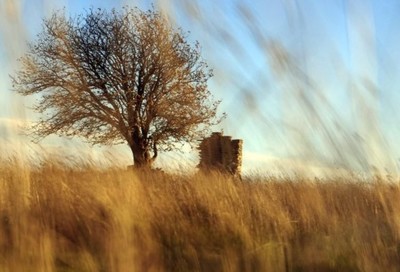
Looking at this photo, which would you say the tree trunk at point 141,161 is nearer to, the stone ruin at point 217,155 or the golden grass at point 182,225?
the stone ruin at point 217,155

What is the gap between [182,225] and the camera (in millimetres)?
3830

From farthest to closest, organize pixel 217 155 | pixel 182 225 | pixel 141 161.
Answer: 1. pixel 141 161
2. pixel 217 155
3. pixel 182 225

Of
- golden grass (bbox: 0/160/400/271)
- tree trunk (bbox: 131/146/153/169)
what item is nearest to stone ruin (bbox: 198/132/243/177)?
tree trunk (bbox: 131/146/153/169)

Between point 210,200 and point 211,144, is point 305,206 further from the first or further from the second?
point 211,144

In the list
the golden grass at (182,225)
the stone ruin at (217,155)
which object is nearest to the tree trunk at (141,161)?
the stone ruin at (217,155)

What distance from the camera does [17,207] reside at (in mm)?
3443

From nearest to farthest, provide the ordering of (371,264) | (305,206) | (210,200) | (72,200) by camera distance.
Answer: (371,264)
(72,200)
(210,200)
(305,206)

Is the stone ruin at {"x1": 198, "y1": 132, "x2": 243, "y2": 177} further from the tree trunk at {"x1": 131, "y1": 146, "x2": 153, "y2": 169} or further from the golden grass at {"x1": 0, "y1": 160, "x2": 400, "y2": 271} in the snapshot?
the golden grass at {"x1": 0, "y1": 160, "x2": 400, "y2": 271}

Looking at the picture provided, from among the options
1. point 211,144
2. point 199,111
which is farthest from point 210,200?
point 199,111

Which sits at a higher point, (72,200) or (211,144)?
(211,144)

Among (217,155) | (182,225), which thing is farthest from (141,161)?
(182,225)

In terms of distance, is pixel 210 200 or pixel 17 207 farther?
pixel 210 200

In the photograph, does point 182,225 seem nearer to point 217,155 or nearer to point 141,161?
point 217,155

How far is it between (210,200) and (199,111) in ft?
55.9
